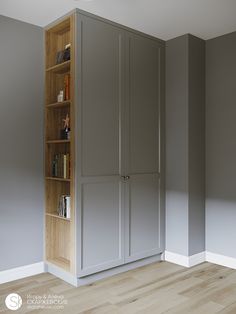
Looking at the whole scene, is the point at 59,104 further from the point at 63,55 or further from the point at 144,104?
the point at 144,104

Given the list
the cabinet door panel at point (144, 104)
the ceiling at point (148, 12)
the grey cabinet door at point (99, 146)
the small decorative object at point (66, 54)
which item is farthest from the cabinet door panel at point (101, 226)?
the ceiling at point (148, 12)

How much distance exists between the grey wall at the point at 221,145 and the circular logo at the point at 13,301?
2106 mm

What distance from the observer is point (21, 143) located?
3215 mm

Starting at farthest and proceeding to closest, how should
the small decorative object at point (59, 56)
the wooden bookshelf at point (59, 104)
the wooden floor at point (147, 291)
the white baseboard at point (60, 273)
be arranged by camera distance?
1. the small decorative object at point (59, 56)
2. the wooden bookshelf at point (59, 104)
3. the white baseboard at point (60, 273)
4. the wooden floor at point (147, 291)

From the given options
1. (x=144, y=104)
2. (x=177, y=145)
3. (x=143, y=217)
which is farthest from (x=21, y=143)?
(x=177, y=145)

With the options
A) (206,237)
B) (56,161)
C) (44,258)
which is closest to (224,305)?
(206,237)

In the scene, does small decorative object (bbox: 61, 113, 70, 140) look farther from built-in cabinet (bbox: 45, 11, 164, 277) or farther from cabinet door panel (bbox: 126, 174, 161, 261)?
cabinet door panel (bbox: 126, 174, 161, 261)

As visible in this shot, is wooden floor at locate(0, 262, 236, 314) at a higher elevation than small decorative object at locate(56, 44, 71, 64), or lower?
lower

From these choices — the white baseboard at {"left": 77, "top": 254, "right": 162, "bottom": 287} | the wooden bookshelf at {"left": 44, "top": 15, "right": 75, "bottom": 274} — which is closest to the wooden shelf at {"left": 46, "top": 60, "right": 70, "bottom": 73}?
the wooden bookshelf at {"left": 44, "top": 15, "right": 75, "bottom": 274}

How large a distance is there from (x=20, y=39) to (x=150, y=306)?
2.65 metres

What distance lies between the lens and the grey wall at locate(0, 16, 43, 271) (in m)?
3.11

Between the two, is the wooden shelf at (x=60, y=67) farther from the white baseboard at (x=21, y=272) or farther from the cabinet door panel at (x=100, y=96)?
the white baseboard at (x=21, y=272)

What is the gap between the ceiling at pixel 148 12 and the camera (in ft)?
9.46

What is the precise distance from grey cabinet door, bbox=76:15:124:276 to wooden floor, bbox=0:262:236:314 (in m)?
0.23
